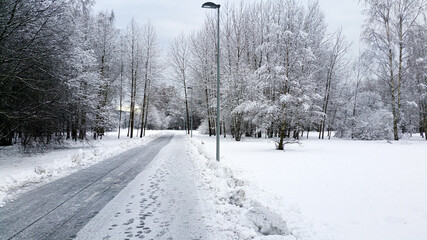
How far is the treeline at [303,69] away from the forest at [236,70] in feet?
0.39

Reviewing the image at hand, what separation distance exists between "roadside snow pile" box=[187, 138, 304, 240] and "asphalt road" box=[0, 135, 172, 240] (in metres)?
2.51

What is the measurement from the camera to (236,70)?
2636 centimetres

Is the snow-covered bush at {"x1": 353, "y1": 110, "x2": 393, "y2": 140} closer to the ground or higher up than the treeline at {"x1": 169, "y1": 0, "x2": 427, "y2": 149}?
closer to the ground

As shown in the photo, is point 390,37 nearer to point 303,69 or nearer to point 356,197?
point 303,69

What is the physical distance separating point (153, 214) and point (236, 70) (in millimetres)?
23531

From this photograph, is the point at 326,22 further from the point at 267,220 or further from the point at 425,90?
the point at 267,220

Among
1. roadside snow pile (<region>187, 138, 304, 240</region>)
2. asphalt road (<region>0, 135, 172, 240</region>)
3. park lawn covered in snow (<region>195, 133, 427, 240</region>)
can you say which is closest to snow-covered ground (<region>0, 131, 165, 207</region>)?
asphalt road (<region>0, 135, 172, 240</region>)

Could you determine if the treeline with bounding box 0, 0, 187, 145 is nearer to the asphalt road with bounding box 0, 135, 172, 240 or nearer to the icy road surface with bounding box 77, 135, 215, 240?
the asphalt road with bounding box 0, 135, 172, 240

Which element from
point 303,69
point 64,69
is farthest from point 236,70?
point 64,69

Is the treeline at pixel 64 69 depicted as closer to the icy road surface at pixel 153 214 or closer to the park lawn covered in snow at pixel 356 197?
the icy road surface at pixel 153 214

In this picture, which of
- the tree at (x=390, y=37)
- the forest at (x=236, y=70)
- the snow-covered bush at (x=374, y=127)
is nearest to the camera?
the forest at (x=236, y=70)

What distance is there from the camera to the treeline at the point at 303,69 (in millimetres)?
15266

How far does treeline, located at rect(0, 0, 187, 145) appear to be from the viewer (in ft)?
28.0

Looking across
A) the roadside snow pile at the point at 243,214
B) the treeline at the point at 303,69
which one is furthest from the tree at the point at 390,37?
the roadside snow pile at the point at 243,214
